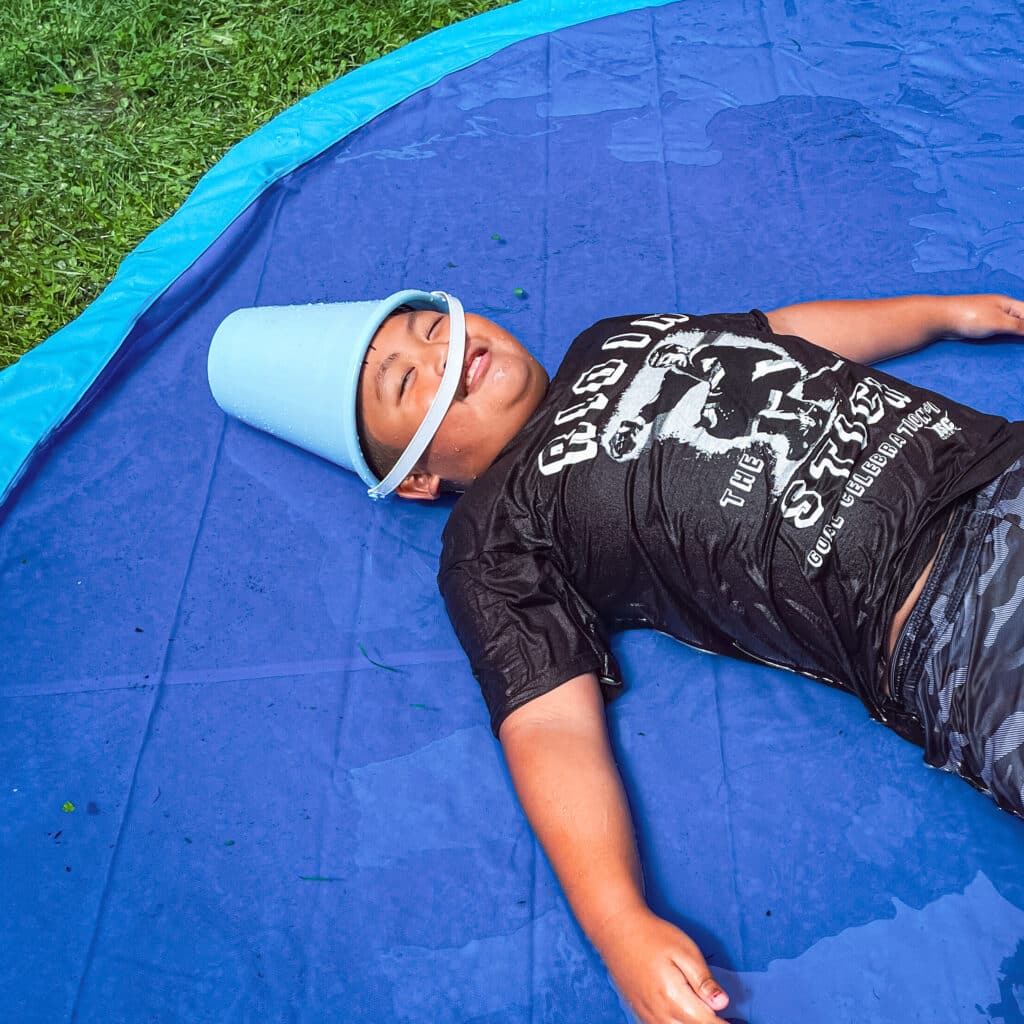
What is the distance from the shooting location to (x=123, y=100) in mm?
2855

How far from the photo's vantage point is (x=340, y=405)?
165 cm

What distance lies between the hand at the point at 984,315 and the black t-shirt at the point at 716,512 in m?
0.34

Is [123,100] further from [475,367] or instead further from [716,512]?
[716,512]

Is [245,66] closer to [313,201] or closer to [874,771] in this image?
[313,201]

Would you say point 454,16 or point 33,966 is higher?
point 454,16

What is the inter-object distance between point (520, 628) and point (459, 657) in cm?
26

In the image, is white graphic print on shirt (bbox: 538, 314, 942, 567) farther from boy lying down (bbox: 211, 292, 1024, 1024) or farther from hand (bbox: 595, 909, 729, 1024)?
hand (bbox: 595, 909, 729, 1024)

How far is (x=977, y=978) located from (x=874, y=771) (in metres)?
0.29

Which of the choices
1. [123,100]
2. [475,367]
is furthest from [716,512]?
[123,100]

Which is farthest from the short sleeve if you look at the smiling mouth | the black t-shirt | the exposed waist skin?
the exposed waist skin

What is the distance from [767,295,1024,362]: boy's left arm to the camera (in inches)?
71.2

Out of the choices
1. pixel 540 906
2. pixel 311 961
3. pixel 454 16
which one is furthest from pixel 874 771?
pixel 454 16

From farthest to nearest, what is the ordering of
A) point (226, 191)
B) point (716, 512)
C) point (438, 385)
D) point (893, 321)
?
point (226, 191) < point (893, 321) < point (438, 385) < point (716, 512)

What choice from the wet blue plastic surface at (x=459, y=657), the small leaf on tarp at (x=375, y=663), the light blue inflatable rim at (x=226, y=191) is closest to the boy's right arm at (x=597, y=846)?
the wet blue plastic surface at (x=459, y=657)
